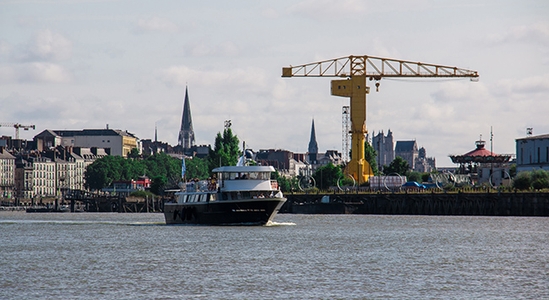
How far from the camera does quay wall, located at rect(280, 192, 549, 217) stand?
139 metres

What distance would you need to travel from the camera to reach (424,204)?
157625 mm

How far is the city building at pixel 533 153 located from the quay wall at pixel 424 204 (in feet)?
96.7

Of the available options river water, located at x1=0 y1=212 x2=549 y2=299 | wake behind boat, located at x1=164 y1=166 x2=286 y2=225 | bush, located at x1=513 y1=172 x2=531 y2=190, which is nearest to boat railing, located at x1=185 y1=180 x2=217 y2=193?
wake behind boat, located at x1=164 y1=166 x2=286 y2=225

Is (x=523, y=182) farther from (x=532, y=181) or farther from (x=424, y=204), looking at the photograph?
(x=424, y=204)

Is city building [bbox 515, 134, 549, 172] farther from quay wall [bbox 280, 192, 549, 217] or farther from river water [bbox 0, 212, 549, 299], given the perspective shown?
river water [bbox 0, 212, 549, 299]

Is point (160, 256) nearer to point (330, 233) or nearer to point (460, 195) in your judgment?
point (330, 233)

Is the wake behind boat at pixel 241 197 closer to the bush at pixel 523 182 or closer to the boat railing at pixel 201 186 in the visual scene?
the boat railing at pixel 201 186

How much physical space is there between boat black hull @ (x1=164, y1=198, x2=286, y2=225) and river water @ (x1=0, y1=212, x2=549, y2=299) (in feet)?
9.32

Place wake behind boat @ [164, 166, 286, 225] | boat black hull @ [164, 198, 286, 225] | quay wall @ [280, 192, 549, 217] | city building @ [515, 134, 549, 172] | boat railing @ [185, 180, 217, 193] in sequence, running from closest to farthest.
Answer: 1. wake behind boat @ [164, 166, 286, 225]
2. boat black hull @ [164, 198, 286, 225]
3. boat railing @ [185, 180, 217, 193]
4. quay wall @ [280, 192, 549, 217]
5. city building @ [515, 134, 549, 172]

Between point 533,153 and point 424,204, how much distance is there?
35.1 metres

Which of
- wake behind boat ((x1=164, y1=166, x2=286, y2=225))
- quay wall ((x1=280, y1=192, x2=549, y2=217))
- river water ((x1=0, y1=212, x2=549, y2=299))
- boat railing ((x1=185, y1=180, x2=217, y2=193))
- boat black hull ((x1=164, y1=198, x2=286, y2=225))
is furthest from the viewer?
quay wall ((x1=280, y1=192, x2=549, y2=217))

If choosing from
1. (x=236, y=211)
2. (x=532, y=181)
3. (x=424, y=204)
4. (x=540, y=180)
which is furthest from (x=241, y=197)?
(x=532, y=181)

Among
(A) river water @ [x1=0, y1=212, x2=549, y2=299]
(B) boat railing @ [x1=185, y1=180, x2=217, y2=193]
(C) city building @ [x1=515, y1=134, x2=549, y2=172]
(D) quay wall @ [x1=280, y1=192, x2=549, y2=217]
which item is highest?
(C) city building @ [x1=515, y1=134, x2=549, y2=172]

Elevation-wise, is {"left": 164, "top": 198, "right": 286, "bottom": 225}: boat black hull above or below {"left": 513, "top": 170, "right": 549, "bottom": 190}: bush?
below
